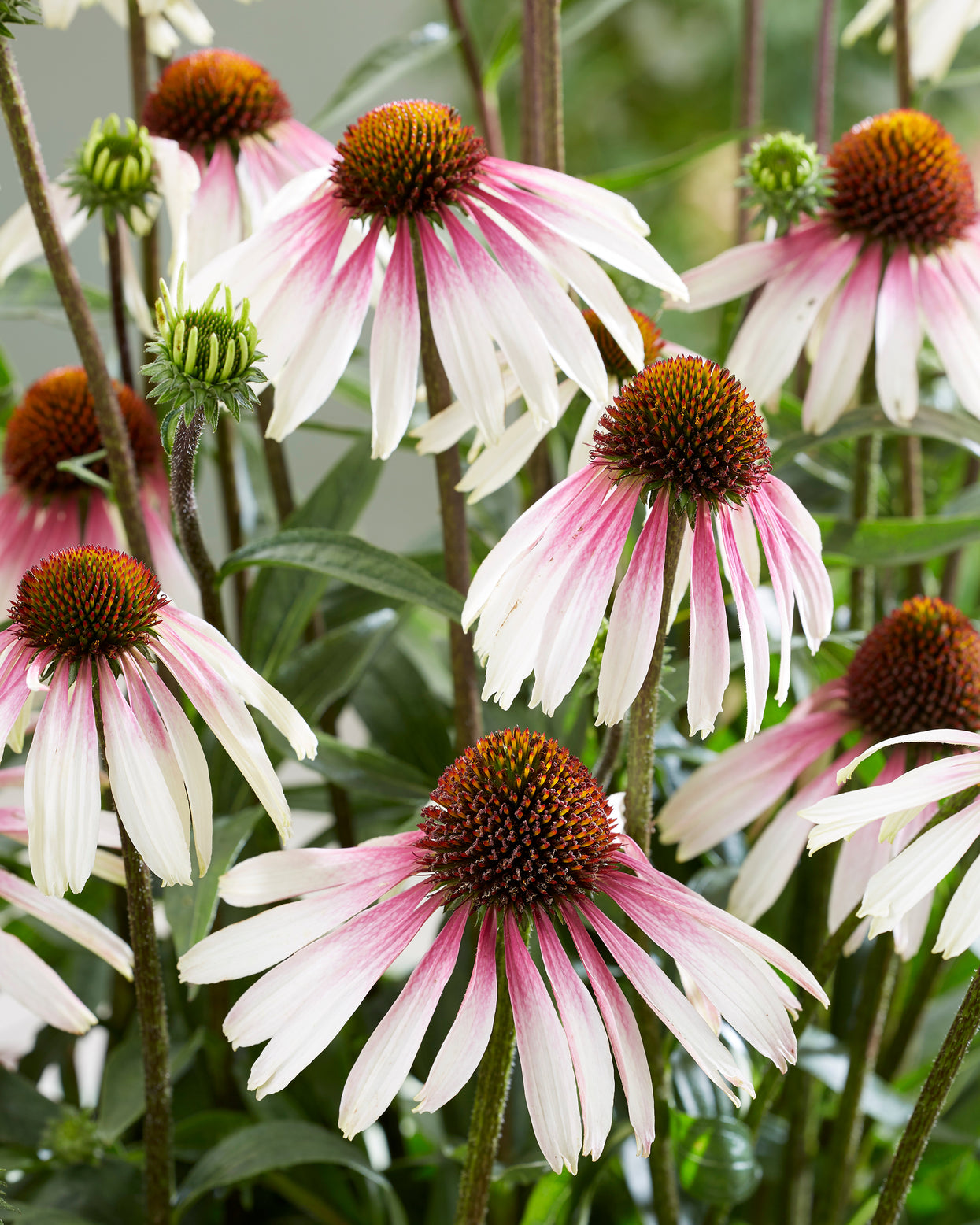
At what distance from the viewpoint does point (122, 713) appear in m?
0.30

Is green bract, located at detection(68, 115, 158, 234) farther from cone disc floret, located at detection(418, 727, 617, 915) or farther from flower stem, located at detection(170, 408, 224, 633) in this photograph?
cone disc floret, located at detection(418, 727, 617, 915)

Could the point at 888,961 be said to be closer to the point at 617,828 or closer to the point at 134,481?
the point at 617,828

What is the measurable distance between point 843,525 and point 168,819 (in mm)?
290

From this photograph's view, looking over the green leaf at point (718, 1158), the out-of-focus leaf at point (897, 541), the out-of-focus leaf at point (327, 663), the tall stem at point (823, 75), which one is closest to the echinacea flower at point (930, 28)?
the tall stem at point (823, 75)

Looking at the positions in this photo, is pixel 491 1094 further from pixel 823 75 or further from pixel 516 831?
pixel 823 75

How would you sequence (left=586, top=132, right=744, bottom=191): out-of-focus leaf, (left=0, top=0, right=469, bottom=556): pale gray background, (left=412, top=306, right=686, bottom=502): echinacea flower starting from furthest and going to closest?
1. (left=0, top=0, right=469, bottom=556): pale gray background
2. (left=586, top=132, right=744, bottom=191): out-of-focus leaf
3. (left=412, top=306, right=686, bottom=502): echinacea flower

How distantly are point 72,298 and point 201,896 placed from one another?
0.60 feet

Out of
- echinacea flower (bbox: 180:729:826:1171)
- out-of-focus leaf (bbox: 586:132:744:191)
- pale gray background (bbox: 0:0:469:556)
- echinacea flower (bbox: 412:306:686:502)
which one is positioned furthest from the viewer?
pale gray background (bbox: 0:0:469:556)

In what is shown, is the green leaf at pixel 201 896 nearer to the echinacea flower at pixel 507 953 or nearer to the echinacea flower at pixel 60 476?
the echinacea flower at pixel 507 953

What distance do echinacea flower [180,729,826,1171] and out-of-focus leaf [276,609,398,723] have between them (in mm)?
144

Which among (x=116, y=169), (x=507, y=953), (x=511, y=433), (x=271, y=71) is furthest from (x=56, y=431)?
(x=271, y=71)

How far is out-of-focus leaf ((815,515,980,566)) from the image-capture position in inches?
17.2

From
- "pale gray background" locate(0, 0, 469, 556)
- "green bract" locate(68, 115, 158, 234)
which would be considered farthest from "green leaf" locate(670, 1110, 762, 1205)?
"pale gray background" locate(0, 0, 469, 556)

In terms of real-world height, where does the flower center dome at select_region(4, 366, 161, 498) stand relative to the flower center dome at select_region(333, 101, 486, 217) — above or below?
below
